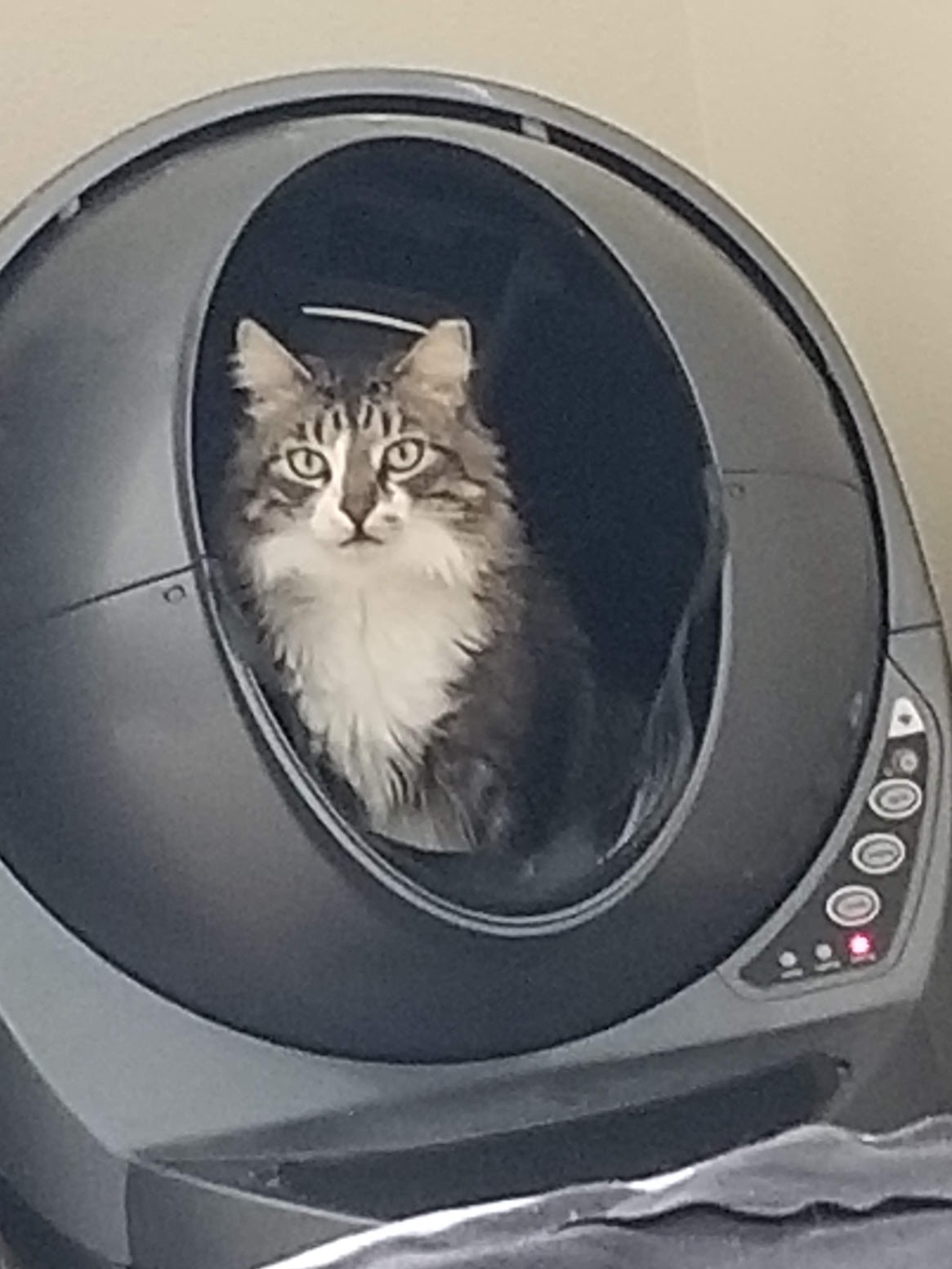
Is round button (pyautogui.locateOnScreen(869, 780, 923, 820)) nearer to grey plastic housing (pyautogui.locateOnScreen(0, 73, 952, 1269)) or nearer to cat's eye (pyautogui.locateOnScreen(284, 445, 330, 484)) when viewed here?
grey plastic housing (pyautogui.locateOnScreen(0, 73, 952, 1269))

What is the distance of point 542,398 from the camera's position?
48.9 inches

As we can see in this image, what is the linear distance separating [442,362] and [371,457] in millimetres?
64

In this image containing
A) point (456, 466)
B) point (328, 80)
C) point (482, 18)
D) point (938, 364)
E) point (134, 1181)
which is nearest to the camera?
point (134, 1181)

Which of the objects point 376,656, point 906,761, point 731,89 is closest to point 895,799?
point 906,761

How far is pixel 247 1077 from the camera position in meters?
1.03

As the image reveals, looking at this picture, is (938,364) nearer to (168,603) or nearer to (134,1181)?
(168,603)

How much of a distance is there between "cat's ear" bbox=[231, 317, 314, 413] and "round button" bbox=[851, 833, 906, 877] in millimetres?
367

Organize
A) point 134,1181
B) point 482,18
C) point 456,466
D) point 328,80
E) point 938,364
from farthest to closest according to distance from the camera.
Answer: point 482,18 → point 938,364 → point 456,466 → point 328,80 → point 134,1181

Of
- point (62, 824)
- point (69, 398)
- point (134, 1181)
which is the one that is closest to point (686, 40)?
point (69, 398)

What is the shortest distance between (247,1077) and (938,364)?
66 centimetres

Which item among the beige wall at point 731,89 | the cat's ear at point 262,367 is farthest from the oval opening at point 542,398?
the beige wall at point 731,89

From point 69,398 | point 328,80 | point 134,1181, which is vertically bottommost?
point 134,1181

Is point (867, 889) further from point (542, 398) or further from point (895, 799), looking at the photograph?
point (542, 398)

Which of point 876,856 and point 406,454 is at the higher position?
point 406,454
